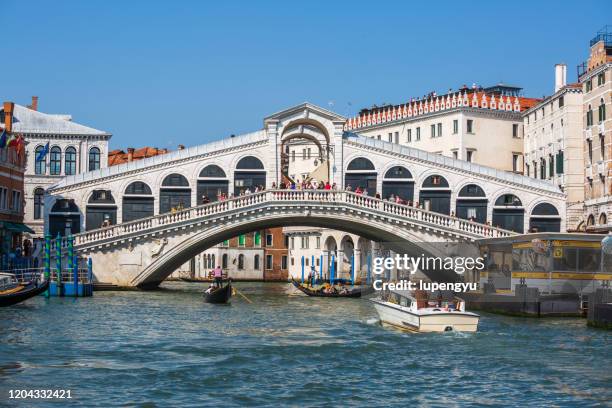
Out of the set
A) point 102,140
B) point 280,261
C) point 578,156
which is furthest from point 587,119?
point 280,261

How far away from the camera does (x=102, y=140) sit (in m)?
53.0

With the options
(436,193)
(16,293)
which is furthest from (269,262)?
(16,293)

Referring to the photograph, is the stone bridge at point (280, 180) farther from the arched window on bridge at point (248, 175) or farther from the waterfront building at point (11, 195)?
the waterfront building at point (11, 195)

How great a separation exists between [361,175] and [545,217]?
789 cm

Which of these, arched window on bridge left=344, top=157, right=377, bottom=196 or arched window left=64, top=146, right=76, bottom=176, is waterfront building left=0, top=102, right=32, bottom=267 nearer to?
arched window left=64, top=146, right=76, bottom=176

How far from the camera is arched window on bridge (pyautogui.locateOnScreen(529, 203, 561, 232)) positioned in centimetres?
4525

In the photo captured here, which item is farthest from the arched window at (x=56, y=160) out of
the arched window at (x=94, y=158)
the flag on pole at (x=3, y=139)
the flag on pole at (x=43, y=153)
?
the flag on pole at (x=3, y=139)

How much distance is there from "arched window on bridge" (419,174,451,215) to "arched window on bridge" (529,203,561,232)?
143 inches

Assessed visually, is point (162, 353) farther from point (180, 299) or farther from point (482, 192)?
point (482, 192)

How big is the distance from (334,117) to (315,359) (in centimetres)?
2388

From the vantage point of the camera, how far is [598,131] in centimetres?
4172

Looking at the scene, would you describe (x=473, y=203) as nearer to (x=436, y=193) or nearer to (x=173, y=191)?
(x=436, y=193)

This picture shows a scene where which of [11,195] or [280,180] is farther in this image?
[280,180]

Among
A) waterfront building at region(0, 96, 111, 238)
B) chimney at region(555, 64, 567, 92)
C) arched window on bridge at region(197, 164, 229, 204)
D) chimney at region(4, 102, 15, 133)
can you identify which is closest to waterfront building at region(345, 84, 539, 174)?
chimney at region(555, 64, 567, 92)
